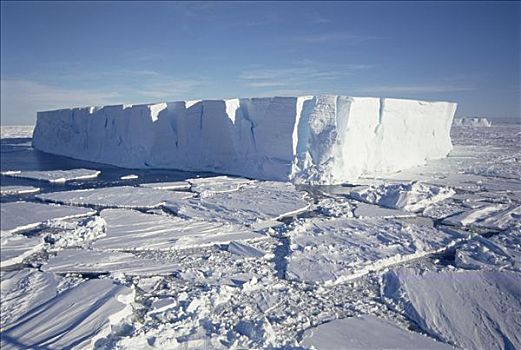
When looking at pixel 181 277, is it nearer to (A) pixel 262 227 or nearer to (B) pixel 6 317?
(B) pixel 6 317

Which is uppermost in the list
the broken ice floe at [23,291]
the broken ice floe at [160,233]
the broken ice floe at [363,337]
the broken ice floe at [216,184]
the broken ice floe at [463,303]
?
the broken ice floe at [23,291]

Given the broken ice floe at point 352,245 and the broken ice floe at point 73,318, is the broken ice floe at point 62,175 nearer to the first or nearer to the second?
the broken ice floe at point 352,245

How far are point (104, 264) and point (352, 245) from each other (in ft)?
11.3

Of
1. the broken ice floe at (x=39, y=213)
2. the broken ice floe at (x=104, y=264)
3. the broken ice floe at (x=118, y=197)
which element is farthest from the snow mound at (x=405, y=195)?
the broken ice floe at (x=39, y=213)

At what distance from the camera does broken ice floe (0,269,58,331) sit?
10.8 feet

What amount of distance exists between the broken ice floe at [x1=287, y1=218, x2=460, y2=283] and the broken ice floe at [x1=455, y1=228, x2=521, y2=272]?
361 mm

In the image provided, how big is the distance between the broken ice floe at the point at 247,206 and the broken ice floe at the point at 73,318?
3.31 meters

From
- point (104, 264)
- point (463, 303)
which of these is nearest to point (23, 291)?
point (104, 264)

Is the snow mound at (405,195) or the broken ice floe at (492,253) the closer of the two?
the broken ice floe at (492,253)

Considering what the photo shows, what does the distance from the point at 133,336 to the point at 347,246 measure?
11.0 ft

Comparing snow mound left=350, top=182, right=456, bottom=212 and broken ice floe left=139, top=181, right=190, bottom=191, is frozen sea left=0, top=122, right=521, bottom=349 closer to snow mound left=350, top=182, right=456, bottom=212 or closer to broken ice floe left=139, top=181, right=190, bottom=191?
snow mound left=350, top=182, right=456, bottom=212

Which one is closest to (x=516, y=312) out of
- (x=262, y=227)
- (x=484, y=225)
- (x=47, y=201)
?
(x=484, y=225)

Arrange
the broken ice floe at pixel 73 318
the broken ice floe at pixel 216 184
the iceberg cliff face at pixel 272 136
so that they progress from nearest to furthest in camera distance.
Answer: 1. the broken ice floe at pixel 73 318
2. the broken ice floe at pixel 216 184
3. the iceberg cliff face at pixel 272 136

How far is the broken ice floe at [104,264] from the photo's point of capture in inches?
185
